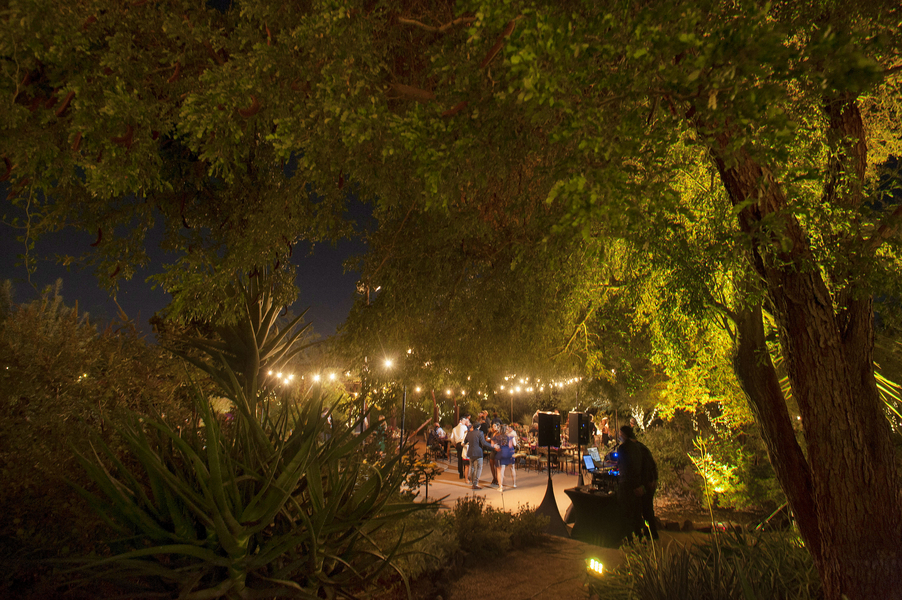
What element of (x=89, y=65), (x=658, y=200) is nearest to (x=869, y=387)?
(x=658, y=200)

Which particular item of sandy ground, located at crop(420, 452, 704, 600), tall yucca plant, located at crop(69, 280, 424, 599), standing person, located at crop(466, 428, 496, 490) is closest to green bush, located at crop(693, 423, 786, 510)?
sandy ground, located at crop(420, 452, 704, 600)

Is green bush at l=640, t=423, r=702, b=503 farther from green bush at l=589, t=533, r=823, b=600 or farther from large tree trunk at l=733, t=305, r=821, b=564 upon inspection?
large tree trunk at l=733, t=305, r=821, b=564

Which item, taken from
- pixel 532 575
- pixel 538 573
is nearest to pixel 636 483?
pixel 538 573

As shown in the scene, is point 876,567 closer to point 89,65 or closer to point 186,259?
point 186,259

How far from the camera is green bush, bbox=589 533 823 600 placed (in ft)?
12.9

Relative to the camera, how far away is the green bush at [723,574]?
393 centimetres

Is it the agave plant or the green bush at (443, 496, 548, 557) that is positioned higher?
the agave plant

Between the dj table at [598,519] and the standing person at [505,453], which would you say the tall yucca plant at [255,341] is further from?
the standing person at [505,453]

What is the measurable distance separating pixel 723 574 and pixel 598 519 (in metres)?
3.68

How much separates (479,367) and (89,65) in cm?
590

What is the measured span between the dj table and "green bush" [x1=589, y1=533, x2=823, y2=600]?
2.45 metres

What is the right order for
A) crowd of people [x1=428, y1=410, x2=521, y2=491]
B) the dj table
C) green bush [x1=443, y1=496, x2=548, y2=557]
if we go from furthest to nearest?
crowd of people [x1=428, y1=410, x2=521, y2=491], the dj table, green bush [x1=443, y1=496, x2=548, y2=557]

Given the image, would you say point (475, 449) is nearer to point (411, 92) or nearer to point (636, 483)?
point (636, 483)

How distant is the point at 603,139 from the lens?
2.54 meters
